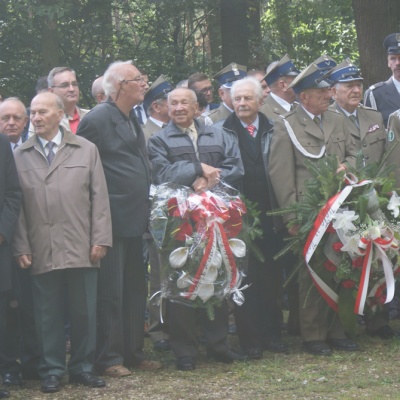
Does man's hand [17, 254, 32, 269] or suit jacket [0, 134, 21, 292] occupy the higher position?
suit jacket [0, 134, 21, 292]

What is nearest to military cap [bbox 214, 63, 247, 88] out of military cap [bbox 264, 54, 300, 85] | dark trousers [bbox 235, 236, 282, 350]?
military cap [bbox 264, 54, 300, 85]

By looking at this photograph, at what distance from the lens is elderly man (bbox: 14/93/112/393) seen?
745 centimetres

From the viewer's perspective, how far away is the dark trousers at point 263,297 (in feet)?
28.8

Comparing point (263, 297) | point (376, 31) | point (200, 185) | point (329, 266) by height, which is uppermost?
point (376, 31)

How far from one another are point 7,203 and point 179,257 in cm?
145

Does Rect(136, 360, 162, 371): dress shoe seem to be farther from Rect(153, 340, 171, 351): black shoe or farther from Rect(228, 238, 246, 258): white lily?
Rect(228, 238, 246, 258): white lily

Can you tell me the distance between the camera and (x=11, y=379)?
7613mm

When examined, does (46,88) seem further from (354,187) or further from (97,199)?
(354,187)

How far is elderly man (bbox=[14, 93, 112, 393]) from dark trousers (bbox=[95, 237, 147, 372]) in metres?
0.32

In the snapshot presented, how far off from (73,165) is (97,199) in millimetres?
309

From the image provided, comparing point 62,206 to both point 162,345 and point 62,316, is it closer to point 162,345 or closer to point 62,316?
point 62,316

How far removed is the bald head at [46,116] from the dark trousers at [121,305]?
0.99m

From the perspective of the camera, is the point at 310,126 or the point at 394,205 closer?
the point at 394,205

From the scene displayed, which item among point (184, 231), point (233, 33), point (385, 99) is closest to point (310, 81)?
point (385, 99)
